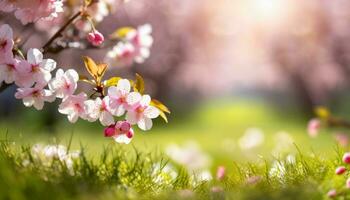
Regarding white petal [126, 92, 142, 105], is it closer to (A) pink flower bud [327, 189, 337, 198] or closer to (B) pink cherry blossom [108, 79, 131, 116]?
(B) pink cherry blossom [108, 79, 131, 116]

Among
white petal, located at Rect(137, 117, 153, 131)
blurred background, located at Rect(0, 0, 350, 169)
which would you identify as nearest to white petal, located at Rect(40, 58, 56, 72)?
white petal, located at Rect(137, 117, 153, 131)

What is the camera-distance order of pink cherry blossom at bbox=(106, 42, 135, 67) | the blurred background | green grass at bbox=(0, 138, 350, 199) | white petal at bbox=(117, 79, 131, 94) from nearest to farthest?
green grass at bbox=(0, 138, 350, 199) → white petal at bbox=(117, 79, 131, 94) → pink cherry blossom at bbox=(106, 42, 135, 67) → the blurred background

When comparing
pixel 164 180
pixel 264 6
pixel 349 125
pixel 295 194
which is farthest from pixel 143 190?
pixel 264 6

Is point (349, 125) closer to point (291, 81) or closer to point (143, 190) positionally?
point (143, 190)

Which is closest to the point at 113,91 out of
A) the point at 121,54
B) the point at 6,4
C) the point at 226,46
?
the point at 6,4

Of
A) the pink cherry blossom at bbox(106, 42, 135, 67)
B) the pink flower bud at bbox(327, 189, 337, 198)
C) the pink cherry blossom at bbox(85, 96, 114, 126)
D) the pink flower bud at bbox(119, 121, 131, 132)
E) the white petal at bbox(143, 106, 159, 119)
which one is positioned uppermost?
the pink cherry blossom at bbox(106, 42, 135, 67)

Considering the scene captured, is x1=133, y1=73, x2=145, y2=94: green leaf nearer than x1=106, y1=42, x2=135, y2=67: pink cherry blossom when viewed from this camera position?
Yes

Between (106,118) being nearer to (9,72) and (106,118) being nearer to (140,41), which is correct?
(9,72)
